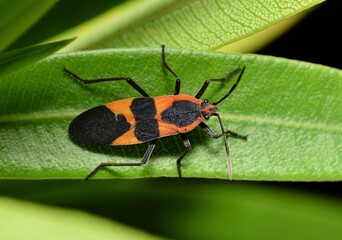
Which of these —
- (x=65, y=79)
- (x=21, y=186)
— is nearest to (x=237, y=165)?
(x=65, y=79)

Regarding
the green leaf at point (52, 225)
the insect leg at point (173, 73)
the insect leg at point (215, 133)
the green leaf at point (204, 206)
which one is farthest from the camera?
the green leaf at point (204, 206)

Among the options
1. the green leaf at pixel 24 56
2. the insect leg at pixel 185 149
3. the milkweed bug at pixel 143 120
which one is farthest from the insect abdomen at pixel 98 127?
the green leaf at pixel 24 56

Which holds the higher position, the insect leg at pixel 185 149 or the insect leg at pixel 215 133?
the insect leg at pixel 215 133

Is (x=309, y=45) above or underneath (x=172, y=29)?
underneath

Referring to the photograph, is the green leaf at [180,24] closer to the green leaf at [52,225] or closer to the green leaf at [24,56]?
the green leaf at [24,56]

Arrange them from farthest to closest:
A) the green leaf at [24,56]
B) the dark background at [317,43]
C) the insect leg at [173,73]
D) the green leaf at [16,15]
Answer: the dark background at [317,43], the insect leg at [173,73], the green leaf at [16,15], the green leaf at [24,56]

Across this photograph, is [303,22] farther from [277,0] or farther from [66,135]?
[66,135]

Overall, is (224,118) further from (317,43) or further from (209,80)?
(317,43)

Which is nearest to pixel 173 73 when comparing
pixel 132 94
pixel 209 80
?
pixel 209 80
